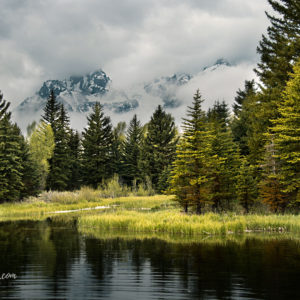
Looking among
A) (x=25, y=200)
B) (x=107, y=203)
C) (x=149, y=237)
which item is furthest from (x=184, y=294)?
(x=25, y=200)

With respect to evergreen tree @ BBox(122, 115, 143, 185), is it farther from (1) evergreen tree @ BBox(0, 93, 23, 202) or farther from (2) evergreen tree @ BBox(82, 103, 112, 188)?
(1) evergreen tree @ BBox(0, 93, 23, 202)

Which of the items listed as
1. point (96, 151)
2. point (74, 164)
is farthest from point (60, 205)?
point (74, 164)

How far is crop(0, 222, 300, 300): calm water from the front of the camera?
334 inches

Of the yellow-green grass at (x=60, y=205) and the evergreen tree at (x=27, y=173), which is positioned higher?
the evergreen tree at (x=27, y=173)

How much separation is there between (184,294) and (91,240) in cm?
940

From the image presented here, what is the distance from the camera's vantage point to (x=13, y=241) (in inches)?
640

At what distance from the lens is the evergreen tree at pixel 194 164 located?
2408 centimetres

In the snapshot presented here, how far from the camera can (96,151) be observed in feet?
217

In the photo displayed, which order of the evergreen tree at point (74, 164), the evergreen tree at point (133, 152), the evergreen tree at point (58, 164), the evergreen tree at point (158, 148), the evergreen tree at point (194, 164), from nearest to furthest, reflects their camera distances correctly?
the evergreen tree at point (194, 164) < the evergreen tree at point (58, 164) < the evergreen tree at point (158, 148) < the evergreen tree at point (74, 164) < the evergreen tree at point (133, 152)

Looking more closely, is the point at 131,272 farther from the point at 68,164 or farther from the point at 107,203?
the point at 68,164

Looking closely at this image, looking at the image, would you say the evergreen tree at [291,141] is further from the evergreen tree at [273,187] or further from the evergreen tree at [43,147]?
the evergreen tree at [43,147]

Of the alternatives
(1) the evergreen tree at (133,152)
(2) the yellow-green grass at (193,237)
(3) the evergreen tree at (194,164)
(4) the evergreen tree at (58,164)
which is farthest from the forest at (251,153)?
(1) the evergreen tree at (133,152)

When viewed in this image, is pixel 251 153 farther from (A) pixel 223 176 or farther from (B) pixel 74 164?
(B) pixel 74 164

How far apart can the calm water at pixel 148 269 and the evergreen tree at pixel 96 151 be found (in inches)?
1910
